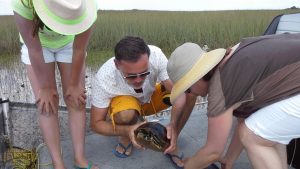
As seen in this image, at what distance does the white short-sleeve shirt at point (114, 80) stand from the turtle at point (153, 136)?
32cm

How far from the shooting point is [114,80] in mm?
2199

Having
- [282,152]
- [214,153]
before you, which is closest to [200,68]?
[214,153]

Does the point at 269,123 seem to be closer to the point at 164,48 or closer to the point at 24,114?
the point at 24,114

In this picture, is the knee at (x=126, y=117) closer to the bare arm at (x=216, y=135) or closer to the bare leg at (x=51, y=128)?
the bare leg at (x=51, y=128)

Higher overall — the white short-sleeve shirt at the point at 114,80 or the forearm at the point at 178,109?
the white short-sleeve shirt at the point at 114,80

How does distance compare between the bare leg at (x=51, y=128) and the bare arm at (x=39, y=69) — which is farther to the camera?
the bare leg at (x=51, y=128)

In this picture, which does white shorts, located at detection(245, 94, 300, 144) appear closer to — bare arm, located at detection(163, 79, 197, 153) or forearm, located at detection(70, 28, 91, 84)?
bare arm, located at detection(163, 79, 197, 153)

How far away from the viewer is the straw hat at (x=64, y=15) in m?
1.69

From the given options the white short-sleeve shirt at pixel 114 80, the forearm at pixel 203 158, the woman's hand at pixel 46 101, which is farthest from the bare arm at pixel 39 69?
the forearm at pixel 203 158

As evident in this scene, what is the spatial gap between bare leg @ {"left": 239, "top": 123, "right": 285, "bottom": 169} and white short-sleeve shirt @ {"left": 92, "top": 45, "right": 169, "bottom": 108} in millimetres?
750

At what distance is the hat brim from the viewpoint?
1499 millimetres

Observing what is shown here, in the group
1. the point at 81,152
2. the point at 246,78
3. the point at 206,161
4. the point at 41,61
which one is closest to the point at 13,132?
the point at 81,152

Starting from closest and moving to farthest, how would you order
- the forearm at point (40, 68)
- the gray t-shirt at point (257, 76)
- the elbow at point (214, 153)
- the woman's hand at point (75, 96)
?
the gray t-shirt at point (257, 76)
the elbow at point (214, 153)
the forearm at point (40, 68)
the woman's hand at point (75, 96)

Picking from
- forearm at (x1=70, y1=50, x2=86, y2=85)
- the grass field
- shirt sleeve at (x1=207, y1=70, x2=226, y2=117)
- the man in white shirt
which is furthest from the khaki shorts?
the grass field
